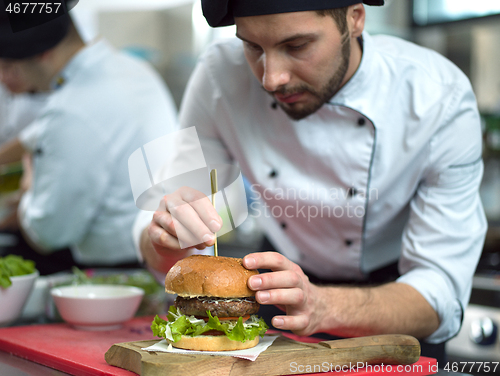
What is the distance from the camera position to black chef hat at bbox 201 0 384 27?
50.1 inches

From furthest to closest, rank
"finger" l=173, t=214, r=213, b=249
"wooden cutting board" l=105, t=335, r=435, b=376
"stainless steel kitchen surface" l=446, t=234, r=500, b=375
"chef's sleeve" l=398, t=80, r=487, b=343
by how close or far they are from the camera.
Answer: "stainless steel kitchen surface" l=446, t=234, r=500, b=375 < "chef's sleeve" l=398, t=80, r=487, b=343 < "finger" l=173, t=214, r=213, b=249 < "wooden cutting board" l=105, t=335, r=435, b=376

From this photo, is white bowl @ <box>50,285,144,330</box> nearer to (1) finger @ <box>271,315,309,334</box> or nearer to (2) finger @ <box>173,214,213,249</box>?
(2) finger @ <box>173,214,213,249</box>

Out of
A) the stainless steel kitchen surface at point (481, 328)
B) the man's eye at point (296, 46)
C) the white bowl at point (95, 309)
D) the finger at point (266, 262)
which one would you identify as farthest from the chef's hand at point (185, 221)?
the stainless steel kitchen surface at point (481, 328)

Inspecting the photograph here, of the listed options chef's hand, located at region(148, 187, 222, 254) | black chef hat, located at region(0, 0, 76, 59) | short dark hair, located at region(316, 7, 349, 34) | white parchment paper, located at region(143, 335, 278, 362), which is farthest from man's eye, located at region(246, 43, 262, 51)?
black chef hat, located at region(0, 0, 76, 59)

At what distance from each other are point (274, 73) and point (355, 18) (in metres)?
0.31

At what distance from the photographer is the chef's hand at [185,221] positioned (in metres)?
1.23

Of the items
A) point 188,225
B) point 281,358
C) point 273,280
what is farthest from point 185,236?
point 281,358

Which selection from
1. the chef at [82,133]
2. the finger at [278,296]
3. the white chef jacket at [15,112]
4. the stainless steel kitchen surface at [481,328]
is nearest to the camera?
the finger at [278,296]

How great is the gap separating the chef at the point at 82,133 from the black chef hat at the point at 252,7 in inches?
47.4

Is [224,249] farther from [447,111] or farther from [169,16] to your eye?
[447,111]

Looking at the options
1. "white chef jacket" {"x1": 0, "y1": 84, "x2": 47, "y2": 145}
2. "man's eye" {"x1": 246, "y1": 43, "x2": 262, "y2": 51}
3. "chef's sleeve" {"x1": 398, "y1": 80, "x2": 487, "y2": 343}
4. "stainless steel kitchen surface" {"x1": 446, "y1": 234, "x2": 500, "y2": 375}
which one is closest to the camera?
Result: "man's eye" {"x1": 246, "y1": 43, "x2": 262, "y2": 51}

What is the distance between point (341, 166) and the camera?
1.66 metres

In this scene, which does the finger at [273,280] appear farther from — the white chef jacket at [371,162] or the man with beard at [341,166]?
the white chef jacket at [371,162]

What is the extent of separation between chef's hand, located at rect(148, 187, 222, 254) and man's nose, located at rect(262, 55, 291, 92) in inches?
13.1
